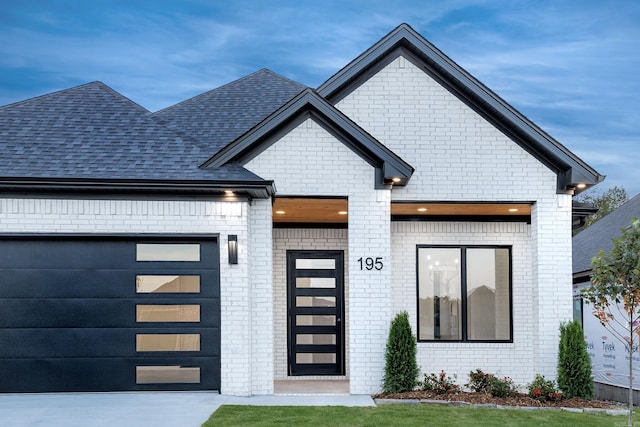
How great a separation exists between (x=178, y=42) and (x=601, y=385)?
69552 mm

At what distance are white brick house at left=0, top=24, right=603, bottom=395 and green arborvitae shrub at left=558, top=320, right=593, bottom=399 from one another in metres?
A: 0.38

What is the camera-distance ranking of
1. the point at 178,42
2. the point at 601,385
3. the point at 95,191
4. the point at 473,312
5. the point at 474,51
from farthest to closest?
the point at 474,51
the point at 178,42
the point at 601,385
the point at 473,312
the point at 95,191

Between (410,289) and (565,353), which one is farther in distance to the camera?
(410,289)

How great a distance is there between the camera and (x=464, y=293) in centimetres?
1336

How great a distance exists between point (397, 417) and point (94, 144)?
651cm

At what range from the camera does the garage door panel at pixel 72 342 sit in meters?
10.7

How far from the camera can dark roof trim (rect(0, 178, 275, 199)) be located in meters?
10.4

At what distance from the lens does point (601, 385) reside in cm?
1714

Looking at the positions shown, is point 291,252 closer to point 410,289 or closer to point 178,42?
point 410,289

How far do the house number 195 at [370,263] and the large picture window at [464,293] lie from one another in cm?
226

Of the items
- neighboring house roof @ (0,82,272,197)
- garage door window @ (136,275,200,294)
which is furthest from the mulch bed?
neighboring house roof @ (0,82,272,197)

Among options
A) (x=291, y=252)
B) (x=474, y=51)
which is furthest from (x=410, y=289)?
(x=474, y=51)

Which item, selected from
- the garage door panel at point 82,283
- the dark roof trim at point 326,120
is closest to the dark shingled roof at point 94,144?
the dark roof trim at point 326,120

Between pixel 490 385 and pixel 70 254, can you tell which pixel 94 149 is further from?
pixel 490 385
